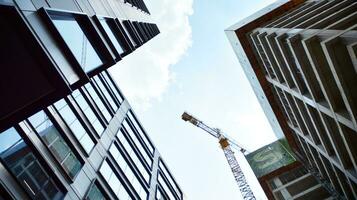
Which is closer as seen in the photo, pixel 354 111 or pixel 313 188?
pixel 354 111

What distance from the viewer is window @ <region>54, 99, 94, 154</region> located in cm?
2200

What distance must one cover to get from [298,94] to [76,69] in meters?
22.5

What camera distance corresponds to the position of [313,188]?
3762cm

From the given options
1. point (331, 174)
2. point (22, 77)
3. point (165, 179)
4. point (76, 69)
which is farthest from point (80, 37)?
point (165, 179)

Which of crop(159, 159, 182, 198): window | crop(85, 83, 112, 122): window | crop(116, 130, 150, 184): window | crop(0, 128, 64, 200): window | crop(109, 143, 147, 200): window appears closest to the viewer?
crop(0, 128, 64, 200): window

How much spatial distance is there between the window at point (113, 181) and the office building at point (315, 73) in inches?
635

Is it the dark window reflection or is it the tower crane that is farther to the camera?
the tower crane

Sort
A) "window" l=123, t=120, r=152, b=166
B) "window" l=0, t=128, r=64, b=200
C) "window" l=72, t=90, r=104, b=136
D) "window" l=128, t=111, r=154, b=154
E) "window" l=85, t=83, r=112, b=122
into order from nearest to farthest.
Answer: "window" l=0, t=128, r=64, b=200, "window" l=72, t=90, r=104, b=136, "window" l=85, t=83, r=112, b=122, "window" l=123, t=120, r=152, b=166, "window" l=128, t=111, r=154, b=154

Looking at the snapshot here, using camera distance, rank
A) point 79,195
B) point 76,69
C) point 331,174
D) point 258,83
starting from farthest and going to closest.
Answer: point 258,83, point 331,174, point 79,195, point 76,69

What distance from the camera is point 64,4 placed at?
33.4ft

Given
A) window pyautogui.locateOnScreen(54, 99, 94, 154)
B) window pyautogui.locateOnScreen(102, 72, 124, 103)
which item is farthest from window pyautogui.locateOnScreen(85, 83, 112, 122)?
window pyautogui.locateOnScreen(102, 72, 124, 103)

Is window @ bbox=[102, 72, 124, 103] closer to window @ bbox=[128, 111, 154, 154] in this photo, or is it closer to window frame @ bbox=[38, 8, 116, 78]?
window @ bbox=[128, 111, 154, 154]

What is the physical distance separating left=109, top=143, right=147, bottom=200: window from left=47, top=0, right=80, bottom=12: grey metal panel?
19.6m

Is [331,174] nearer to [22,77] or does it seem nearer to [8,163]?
[8,163]
